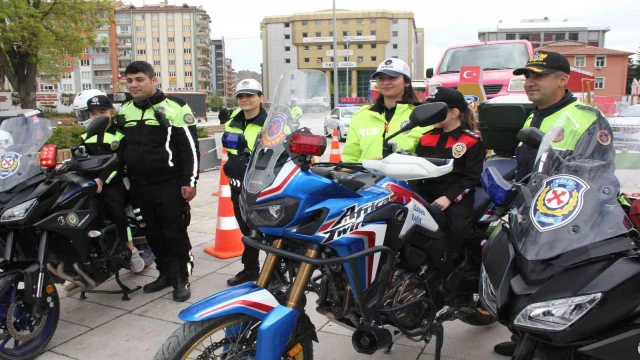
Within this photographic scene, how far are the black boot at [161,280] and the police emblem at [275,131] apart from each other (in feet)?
8.32

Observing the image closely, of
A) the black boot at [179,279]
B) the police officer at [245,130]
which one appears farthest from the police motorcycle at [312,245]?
the black boot at [179,279]

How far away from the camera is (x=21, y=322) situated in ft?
10.5

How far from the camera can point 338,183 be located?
229 cm

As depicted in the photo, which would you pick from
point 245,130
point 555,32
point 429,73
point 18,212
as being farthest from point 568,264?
point 555,32

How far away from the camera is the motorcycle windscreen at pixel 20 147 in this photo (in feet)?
10.8

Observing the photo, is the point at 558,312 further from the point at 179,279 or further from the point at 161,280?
the point at 161,280

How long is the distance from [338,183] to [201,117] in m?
40.4

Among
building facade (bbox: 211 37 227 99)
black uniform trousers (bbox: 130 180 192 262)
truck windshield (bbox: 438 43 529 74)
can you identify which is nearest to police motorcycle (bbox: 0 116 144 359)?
black uniform trousers (bbox: 130 180 192 262)

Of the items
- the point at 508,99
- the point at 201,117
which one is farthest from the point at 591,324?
the point at 201,117

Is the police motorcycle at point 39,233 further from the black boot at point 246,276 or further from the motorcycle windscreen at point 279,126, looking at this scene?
the motorcycle windscreen at point 279,126

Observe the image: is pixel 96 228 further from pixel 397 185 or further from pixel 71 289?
pixel 397 185

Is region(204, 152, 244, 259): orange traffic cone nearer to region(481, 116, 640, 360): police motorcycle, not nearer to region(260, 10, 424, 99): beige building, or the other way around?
region(481, 116, 640, 360): police motorcycle

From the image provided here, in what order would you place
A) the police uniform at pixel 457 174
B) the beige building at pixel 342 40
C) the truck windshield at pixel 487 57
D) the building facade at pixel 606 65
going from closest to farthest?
the police uniform at pixel 457 174
the truck windshield at pixel 487 57
the building facade at pixel 606 65
the beige building at pixel 342 40

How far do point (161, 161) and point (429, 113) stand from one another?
2.67 meters
